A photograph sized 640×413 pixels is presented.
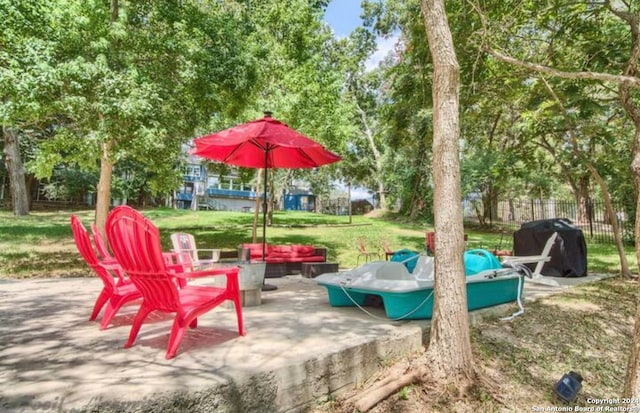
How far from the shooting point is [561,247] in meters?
8.11

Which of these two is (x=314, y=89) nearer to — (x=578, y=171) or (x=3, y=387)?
(x=578, y=171)

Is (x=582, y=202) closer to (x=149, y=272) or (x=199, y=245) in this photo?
(x=199, y=245)

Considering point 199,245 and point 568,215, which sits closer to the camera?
point 199,245

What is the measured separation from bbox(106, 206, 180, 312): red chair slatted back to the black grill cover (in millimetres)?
8062

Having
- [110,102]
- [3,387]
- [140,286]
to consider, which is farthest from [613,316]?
[110,102]

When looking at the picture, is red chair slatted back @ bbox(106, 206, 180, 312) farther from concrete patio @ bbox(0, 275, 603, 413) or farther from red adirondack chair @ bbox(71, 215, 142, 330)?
red adirondack chair @ bbox(71, 215, 142, 330)

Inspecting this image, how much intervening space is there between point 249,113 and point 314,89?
2238 mm

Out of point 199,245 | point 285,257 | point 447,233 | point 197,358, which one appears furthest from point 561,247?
point 199,245

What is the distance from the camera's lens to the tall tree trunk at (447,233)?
10.5ft

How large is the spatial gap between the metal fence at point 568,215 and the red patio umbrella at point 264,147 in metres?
12.9

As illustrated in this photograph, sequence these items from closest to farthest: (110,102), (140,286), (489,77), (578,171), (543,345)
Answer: (140,286)
(543,345)
(110,102)
(489,77)
(578,171)

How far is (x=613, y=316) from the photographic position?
17.6ft

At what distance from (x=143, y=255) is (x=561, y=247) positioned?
833 cm

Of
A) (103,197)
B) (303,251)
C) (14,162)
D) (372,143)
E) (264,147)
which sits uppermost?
(372,143)
